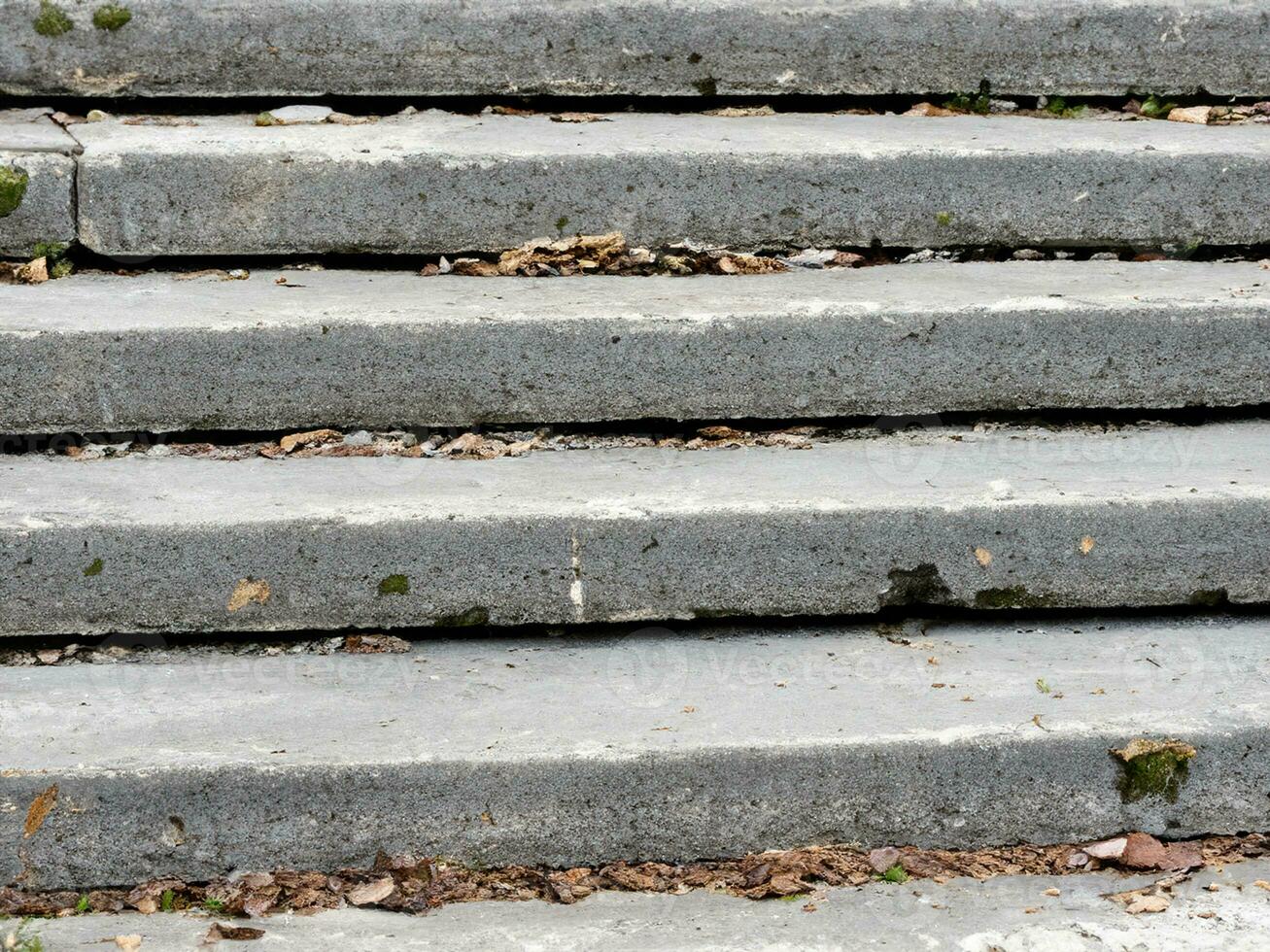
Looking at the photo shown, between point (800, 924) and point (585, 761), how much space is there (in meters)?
0.42

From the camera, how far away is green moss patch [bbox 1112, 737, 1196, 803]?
2.02 metres

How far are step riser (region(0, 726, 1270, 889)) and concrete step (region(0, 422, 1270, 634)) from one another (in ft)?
1.27

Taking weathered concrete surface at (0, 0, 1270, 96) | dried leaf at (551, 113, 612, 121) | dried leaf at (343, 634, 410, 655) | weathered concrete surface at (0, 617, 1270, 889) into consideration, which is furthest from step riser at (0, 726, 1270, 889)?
weathered concrete surface at (0, 0, 1270, 96)

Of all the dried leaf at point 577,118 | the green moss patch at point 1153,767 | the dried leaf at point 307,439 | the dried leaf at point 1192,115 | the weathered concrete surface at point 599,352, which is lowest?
the green moss patch at point 1153,767

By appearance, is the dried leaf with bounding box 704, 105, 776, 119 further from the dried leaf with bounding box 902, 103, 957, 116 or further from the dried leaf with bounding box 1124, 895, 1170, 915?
the dried leaf with bounding box 1124, 895, 1170, 915

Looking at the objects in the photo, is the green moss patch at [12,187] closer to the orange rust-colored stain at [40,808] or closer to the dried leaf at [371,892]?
the orange rust-colored stain at [40,808]

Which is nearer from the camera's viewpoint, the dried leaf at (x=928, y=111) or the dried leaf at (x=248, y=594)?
the dried leaf at (x=248, y=594)

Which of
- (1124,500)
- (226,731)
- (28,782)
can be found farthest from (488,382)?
(1124,500)

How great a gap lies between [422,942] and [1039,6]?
2.58 m

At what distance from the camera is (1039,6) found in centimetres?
304

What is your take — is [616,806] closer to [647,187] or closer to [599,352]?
[599,352]

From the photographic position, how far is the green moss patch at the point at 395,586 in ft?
7.38

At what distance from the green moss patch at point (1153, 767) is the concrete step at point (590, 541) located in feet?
1.29

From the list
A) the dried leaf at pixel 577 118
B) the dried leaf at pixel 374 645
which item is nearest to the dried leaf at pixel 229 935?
the dried leaf at pixel 374 645
